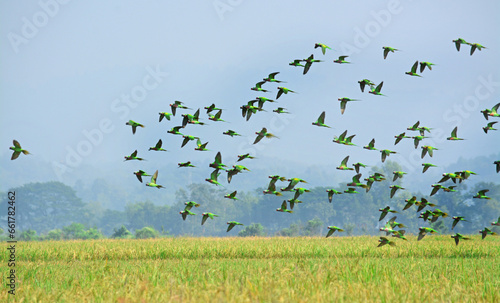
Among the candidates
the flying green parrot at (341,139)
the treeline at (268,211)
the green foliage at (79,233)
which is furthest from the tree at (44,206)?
the flying green parrot at (341,139)

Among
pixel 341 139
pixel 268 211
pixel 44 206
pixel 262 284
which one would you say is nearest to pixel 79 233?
pixel 268 211

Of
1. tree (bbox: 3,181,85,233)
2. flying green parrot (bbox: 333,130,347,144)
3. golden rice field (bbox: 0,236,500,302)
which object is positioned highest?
flying green parrot (bbox: 333,130,347,144)

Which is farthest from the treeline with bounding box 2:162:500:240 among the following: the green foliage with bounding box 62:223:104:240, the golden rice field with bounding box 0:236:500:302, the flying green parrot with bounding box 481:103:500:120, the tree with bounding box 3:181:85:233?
the golden rice field with bounding box 0:236:500:302

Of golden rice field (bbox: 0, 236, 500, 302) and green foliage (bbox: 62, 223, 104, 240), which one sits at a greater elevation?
golden rice field (bbox: 0, 236, 500, 302)

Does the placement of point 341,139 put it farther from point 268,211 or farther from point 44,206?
point 44,206

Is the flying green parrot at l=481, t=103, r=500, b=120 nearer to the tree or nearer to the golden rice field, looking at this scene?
the golden rice field

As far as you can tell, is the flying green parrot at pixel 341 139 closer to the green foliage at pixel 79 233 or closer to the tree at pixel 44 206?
the green foliage at pixel 79 233

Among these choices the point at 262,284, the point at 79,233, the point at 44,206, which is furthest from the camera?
the point at 44,206

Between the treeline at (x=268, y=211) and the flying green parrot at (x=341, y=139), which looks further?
the treeline at (x=268, y=211)

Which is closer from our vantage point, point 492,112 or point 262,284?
point 262,284

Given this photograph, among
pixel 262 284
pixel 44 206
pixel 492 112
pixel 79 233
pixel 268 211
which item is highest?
pixel 492 112

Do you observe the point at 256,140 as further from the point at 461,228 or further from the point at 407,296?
the point at 461,228

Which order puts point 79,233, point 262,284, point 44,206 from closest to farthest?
point 262,284, point 79,233, point 44,206

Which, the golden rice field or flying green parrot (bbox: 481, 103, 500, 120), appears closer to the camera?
the golden rice field
